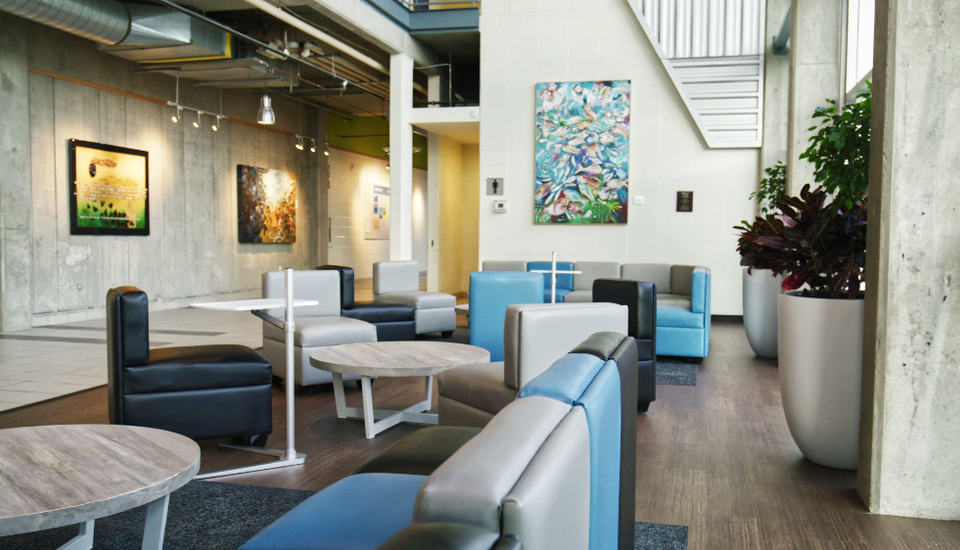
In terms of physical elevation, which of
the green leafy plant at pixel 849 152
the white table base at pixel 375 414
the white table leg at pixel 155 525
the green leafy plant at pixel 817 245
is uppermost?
the green leafy plant at pixel 849 152

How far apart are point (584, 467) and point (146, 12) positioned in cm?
834

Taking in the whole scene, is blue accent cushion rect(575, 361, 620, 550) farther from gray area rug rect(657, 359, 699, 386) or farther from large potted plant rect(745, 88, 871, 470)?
gray area rug rect(657, 359, 699, 386)

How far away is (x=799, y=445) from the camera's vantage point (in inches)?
137

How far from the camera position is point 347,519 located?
1.57 m

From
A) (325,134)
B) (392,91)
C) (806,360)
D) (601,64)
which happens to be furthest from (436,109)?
(806,360)

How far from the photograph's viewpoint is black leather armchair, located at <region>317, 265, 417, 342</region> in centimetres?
618

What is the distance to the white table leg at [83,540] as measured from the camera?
2338 mm

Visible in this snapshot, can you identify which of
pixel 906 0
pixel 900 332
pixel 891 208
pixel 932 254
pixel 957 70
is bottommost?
pixel 900 332

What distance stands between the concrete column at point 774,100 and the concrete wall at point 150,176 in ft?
27.9

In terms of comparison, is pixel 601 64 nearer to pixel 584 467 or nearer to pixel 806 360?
pixel 806 360

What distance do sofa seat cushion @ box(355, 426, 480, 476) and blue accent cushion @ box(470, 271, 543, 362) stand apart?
2.81m

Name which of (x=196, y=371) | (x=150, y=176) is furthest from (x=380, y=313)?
(x=150, y=176)

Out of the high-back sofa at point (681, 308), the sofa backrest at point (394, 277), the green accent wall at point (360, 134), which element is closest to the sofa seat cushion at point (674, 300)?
the high-back sofa at point (681, 308)

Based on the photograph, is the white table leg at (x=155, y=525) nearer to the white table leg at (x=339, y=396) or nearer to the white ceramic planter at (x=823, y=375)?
the white table leg at (x=339, y=396)
